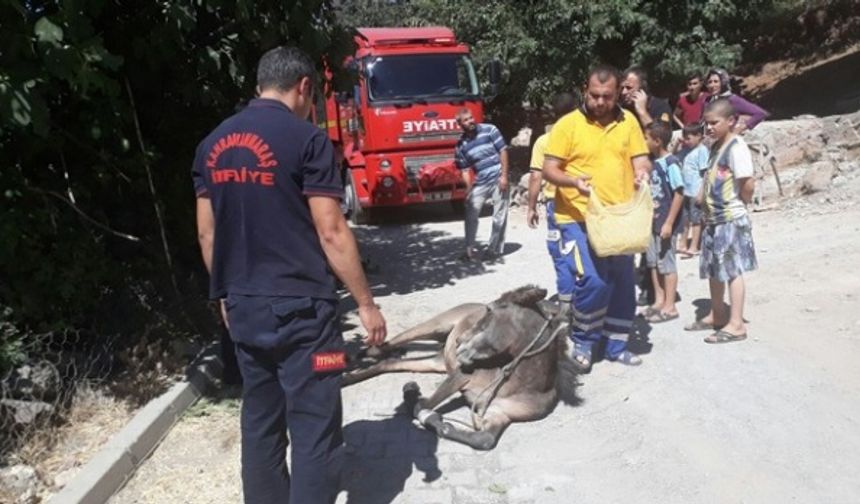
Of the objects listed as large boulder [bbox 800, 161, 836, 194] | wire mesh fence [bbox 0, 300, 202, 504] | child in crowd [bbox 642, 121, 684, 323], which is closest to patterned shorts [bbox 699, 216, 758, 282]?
child in crowd [bbox 642, 121, 684, 323]

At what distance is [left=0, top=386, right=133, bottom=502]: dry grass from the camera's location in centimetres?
382

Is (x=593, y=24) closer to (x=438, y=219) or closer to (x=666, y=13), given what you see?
(x=666, y=13)

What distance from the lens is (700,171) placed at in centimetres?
689

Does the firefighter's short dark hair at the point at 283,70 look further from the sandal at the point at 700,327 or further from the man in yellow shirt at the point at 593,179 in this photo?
the sandal at the point at 700,327

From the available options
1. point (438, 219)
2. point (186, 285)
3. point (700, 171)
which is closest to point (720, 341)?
point (700, 171)

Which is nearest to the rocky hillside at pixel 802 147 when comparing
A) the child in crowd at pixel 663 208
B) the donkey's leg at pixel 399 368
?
the child in crowd at pixel 663 208

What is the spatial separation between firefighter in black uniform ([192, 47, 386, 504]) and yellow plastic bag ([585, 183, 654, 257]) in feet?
6.22

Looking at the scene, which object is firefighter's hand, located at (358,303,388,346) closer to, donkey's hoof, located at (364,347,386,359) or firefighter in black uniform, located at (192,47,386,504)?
firefighter in black uniform, located at (192,47,386,504)

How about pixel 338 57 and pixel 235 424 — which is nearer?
pixel 235 424

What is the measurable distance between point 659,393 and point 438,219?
8249mm

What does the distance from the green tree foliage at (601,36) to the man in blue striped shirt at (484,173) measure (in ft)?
16.4

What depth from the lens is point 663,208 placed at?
5.96m

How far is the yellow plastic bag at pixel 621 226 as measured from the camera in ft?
14.7

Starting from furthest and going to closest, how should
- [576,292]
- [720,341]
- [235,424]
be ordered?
[720,341] < [576,292] < [235,424]
